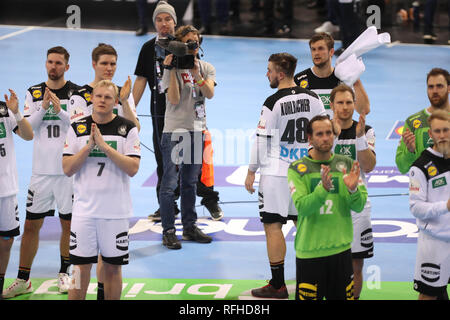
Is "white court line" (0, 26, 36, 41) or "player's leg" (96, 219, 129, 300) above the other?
"white court line" (0, 26, 36, 41)

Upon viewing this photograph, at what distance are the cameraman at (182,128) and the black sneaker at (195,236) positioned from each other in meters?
0.22

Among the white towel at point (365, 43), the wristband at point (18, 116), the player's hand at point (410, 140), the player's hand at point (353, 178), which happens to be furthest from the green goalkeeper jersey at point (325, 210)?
the wristband at point (18, 116)

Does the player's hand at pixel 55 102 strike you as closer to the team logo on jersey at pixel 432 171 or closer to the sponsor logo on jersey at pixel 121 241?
the sponsor logo on jersey at pixel 121 241

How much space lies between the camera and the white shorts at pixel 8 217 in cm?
662

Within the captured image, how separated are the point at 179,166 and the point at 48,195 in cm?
166

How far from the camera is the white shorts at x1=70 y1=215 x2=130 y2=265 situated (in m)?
6.03

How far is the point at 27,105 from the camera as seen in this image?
7129 millimetres

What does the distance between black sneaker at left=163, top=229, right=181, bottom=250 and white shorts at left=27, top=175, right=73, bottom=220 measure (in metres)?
1.46

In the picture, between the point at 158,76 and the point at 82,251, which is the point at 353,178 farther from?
the point at 158,76

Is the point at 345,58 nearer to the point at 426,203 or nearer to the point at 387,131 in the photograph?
the point at 426,203

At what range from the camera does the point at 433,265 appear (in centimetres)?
586

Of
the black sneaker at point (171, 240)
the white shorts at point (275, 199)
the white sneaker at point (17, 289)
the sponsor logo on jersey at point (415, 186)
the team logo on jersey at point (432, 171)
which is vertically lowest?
the white sneaker at point (17, 289)

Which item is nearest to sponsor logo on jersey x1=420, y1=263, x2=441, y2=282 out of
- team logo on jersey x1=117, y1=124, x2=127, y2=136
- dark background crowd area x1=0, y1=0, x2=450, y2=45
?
team logo on jersey x1=117, y1=124, x2=127, y2=136

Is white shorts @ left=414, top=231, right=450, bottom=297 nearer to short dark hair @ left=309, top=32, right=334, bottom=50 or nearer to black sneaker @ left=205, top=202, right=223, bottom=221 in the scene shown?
short dark hair @ left=309, top=32, right=334, bottom=50
